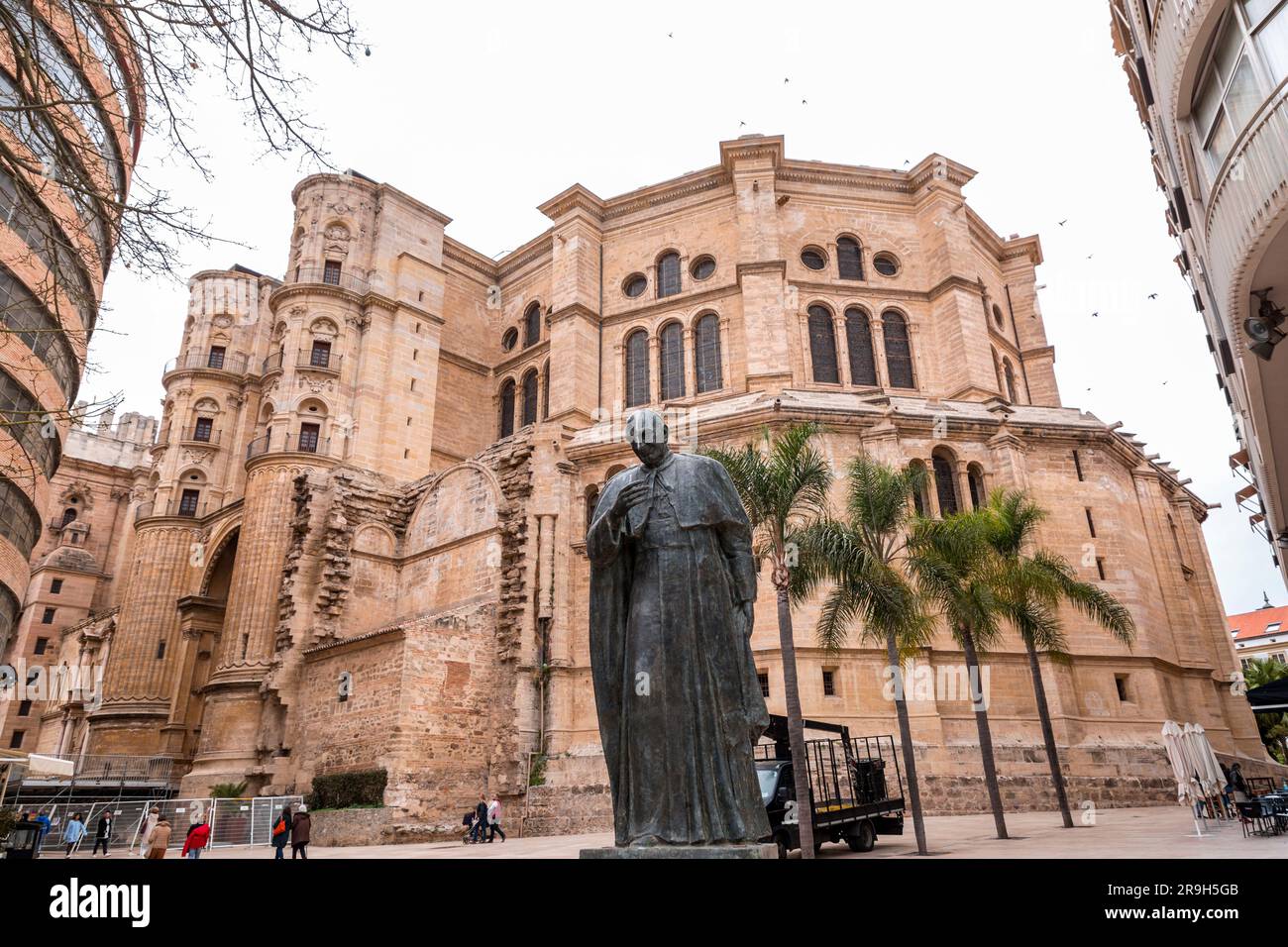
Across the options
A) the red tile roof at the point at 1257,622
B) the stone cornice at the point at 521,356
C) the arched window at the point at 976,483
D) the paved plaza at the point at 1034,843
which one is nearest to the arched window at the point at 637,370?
the stone cornice at the point at 521,356

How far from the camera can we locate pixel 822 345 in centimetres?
3269

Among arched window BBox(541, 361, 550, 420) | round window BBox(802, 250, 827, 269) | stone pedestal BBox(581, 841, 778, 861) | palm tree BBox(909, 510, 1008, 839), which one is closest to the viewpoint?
stone pedestal BBox(581, 841, 778, 861)

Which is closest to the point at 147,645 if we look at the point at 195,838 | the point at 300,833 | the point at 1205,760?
the point at 195,838

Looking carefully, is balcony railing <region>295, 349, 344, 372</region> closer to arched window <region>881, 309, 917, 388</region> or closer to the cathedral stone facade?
the cathedral stone facade

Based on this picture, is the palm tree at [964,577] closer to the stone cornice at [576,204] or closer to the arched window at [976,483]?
the arched window at [976,483]

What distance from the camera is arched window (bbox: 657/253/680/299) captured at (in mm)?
35125

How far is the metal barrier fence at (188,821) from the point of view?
2111cm

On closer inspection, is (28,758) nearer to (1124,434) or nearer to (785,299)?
(785,299)

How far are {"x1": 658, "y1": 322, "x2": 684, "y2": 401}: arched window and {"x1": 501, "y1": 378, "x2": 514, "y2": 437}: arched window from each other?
8624mm

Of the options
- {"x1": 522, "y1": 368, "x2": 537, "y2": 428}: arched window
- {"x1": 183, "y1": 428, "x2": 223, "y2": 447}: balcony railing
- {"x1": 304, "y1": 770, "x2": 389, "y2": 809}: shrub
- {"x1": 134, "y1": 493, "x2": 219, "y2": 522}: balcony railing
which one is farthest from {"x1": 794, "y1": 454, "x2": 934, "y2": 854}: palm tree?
{"x1": 183, "y1": 428, "x2": 223, "y2": 447}: balcony railing

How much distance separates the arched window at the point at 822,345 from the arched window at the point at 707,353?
3.69 m

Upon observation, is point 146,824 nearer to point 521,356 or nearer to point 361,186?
point 521,356
